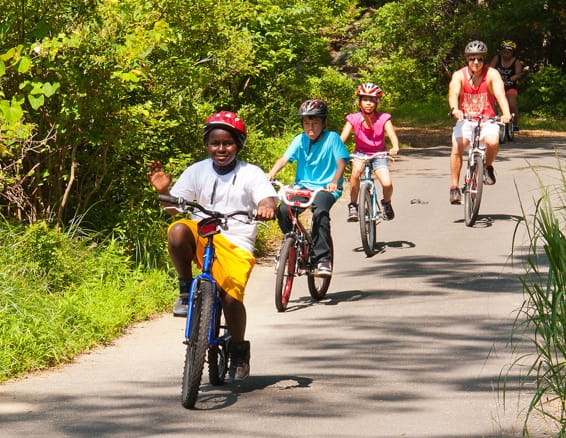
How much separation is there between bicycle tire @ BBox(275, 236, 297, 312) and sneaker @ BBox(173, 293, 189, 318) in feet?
10.0

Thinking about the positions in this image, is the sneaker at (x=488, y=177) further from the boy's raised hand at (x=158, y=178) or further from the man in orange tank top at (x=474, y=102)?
the boy's raised hand at (x=158, y=178)

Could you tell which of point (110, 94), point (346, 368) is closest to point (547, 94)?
point (110, 94)

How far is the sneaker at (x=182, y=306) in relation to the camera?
7.24m

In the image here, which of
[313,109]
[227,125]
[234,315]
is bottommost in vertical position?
[234,315]

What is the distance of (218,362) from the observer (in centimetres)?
766

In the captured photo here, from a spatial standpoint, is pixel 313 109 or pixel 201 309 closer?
pixel 201 309

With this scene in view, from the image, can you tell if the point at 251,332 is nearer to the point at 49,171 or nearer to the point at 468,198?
the point at 49,171

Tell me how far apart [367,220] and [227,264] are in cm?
564

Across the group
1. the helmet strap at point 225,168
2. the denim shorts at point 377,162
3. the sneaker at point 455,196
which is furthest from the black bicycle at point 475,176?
the helmet strap at point 225,168

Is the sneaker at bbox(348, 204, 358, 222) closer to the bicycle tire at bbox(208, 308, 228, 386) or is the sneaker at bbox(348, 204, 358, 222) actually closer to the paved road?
the paved road

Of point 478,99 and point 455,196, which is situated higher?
point 478,99

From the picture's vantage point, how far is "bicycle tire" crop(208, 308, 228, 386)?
7488 mm

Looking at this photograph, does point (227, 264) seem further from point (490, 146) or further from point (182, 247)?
point (490, 146)

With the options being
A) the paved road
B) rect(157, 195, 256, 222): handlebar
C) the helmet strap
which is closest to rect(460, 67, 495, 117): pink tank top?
the paved road
